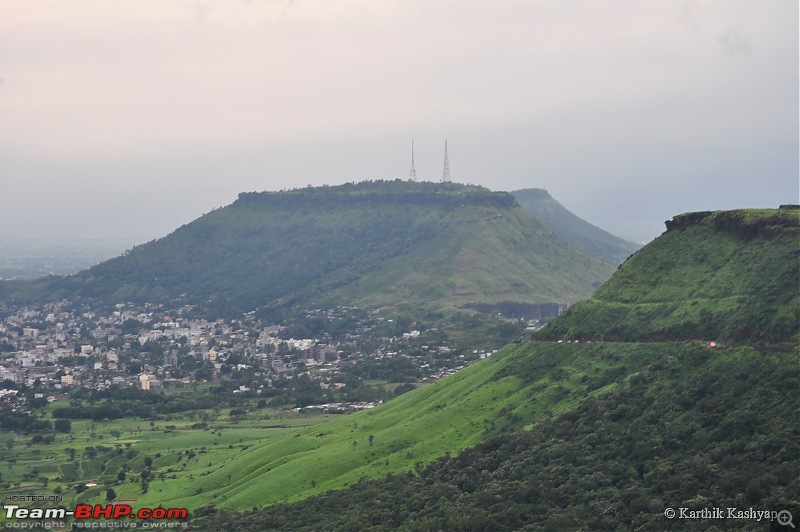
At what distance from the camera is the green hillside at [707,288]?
98.1m

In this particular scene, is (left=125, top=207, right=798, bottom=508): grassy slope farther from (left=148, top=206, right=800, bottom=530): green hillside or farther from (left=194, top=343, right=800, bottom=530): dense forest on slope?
(left=194, top=343, right=800, bottom=530): dense forest on slope

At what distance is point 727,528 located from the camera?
6775 centimetres

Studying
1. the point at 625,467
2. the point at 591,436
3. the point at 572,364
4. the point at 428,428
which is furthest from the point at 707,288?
the point at 625,467

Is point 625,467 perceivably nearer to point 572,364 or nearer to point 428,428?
point 572,364

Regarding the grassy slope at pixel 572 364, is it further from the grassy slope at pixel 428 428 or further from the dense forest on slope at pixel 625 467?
the dense forest on slope at pixel 625 467

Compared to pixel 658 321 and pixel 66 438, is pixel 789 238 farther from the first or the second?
pixel 66 438

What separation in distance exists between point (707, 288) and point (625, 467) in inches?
1234

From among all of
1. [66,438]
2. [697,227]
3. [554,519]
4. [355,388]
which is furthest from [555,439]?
[355,388]

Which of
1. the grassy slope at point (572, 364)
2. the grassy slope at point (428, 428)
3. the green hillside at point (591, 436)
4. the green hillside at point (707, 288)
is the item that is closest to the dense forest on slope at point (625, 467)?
the green hillside at point (591, 436)

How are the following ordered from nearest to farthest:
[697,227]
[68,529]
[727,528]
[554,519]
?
[727,528]
[554,519]
[68,529]
[697,227]

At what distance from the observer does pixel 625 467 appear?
8450cm

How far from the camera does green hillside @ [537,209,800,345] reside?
98062 millimetres

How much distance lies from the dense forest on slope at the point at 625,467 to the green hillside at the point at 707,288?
13.3 feet

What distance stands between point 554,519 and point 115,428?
10151cm
